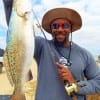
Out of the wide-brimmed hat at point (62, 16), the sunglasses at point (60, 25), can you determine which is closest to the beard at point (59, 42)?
the sunglasses at point (60, 25)

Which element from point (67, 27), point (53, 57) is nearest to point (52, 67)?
point (53, 57)

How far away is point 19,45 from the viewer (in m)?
4.58

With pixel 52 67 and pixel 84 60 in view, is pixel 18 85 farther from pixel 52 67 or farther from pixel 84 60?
pixel 84 60

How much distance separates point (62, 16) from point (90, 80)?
32.2 inches

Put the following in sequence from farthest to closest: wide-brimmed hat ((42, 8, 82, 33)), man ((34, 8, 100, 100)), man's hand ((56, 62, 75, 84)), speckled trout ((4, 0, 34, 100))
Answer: wide-brimmed hat ((42, 8, 82, 33)) → man ((34, 8, 100, 100)) → man's hand ((56, 62, 75, 84)) → speckled trout ((4, 0, 34, 100))

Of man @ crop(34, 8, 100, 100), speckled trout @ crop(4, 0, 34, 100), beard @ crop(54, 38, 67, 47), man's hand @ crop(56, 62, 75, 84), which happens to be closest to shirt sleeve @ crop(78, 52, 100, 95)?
man @ crop(34, 8, 100, 100)

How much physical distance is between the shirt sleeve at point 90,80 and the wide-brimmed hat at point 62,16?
40 cm

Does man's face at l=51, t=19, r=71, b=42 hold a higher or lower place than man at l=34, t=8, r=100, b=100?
higher

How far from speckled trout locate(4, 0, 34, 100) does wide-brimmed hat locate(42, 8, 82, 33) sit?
0.89m

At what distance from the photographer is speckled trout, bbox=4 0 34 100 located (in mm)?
4461

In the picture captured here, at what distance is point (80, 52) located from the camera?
17.6ft

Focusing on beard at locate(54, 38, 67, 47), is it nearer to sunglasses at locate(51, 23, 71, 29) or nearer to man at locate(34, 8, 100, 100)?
man at locate(34, 8, 100, 100)

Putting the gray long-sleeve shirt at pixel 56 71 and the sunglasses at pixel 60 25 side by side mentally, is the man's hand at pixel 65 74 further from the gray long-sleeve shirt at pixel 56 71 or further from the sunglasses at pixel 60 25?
the sunglasses at pixel 60 25

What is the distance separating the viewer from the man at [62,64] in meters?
5.14
